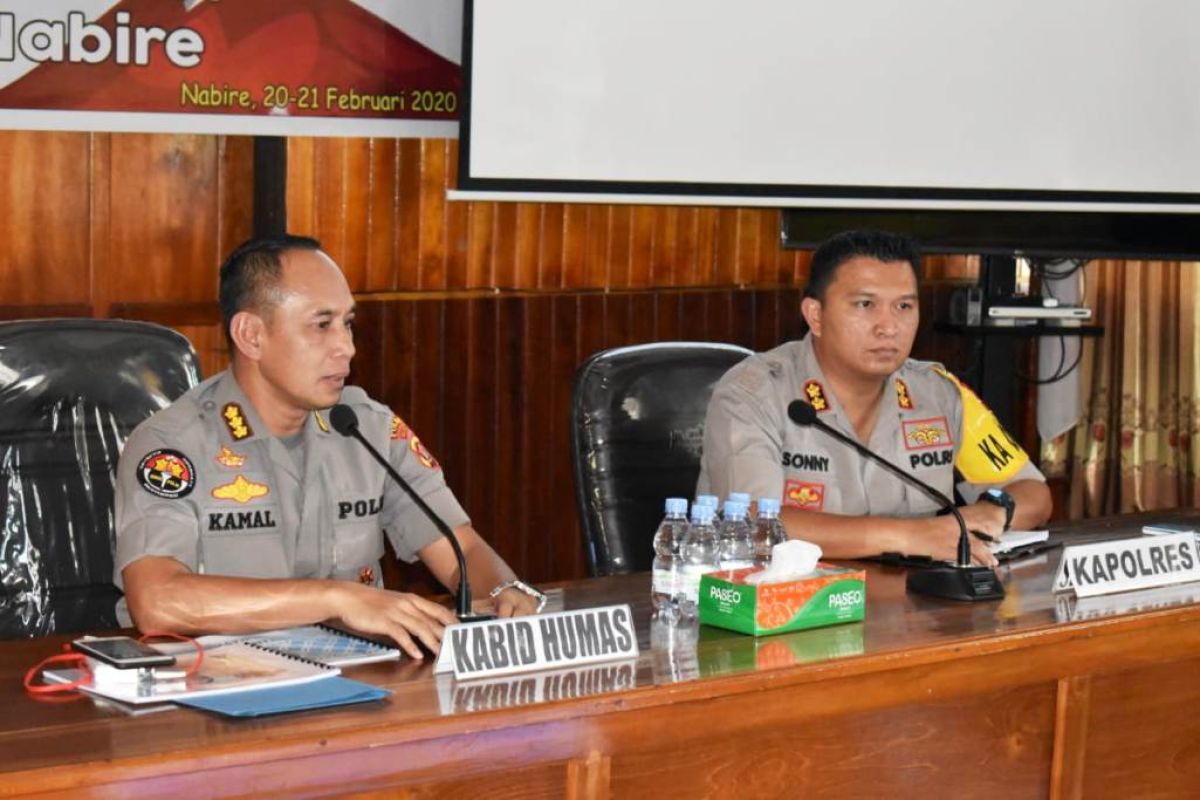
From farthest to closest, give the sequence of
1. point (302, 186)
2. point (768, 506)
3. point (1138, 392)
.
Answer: point (1138, 392), point (302, 186), point (768, 506)

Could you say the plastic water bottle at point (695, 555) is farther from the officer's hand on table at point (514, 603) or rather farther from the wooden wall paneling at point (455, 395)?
the wooden wall paneling at point (455, 395)

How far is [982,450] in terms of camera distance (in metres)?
3.18

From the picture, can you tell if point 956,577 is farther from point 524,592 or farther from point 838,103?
point 838,103

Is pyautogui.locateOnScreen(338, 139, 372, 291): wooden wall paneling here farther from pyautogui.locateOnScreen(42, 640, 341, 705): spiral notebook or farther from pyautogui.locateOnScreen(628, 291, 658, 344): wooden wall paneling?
pyautogui.locateOnScreen(42, 640, 341, 705): spiral notebook

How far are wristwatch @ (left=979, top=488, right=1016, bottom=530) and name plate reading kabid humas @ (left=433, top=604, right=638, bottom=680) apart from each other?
954mm

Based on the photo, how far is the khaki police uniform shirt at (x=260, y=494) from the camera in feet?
7.80

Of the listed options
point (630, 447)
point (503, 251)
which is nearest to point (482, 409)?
point (503, 251)

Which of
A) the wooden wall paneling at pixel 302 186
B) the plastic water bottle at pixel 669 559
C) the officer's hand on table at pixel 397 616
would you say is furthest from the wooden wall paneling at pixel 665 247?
the officer's hand on table at pixel 397 616

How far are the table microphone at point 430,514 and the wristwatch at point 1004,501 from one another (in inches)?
37.6

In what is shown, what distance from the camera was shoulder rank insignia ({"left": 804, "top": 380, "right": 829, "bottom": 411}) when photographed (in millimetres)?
3047

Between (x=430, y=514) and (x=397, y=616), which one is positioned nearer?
(x=397, y=616)

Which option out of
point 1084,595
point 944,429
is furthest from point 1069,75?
point 1084,595

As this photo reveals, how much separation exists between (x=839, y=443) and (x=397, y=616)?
1.13 metres

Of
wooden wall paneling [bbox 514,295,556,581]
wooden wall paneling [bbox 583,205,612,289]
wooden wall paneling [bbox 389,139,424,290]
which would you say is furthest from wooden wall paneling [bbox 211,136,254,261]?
wooden wall paneling [bbox 583,205,612,289]
